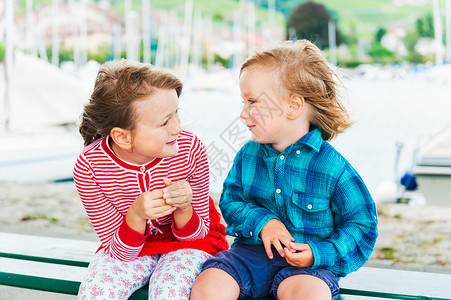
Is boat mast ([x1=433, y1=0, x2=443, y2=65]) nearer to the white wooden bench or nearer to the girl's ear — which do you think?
the white wooden bench

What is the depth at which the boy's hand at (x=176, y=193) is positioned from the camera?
5.04 ft

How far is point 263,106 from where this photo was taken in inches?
64.1

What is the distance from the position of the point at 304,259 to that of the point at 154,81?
71cm

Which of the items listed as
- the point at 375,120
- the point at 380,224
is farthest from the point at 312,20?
the point at 380,224

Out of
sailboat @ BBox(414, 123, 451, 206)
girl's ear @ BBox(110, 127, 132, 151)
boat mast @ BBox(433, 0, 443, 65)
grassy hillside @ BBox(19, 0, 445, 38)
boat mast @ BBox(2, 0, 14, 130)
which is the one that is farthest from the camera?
grassy hillside @ BBox(19, 0, 445, 38)

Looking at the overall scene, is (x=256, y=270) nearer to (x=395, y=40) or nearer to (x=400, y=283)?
(x=400, y=283)

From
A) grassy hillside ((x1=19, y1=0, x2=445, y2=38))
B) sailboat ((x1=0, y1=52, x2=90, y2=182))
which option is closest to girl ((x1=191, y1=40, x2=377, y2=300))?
sailboat ((x1=0, y1=52, x2=90, y2=182))

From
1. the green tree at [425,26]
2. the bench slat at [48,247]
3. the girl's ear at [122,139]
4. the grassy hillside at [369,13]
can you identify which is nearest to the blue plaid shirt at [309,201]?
the girl's ear at [122,139]

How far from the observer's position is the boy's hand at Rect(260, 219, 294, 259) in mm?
1552

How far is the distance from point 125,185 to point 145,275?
0.30 metres

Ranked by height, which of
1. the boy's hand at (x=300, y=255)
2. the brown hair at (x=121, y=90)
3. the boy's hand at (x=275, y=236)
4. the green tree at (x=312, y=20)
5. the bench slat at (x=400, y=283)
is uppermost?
the green tree at (x=312, y=20)

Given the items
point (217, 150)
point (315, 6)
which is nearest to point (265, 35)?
point (315, 6)

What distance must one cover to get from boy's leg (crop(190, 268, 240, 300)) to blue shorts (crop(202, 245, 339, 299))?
0.02 meters

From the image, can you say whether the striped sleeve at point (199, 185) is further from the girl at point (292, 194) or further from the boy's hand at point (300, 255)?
the boy's hand at point (300, 255)
